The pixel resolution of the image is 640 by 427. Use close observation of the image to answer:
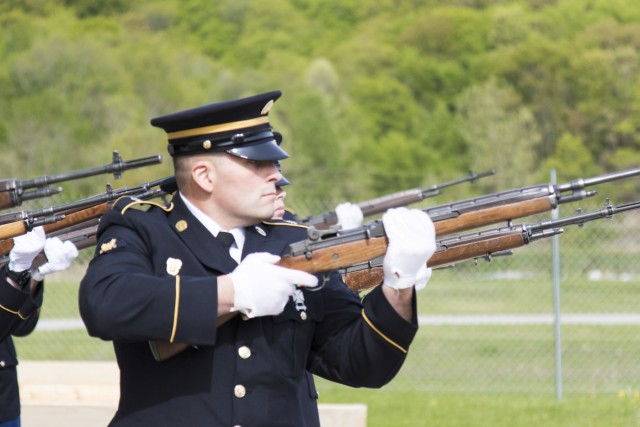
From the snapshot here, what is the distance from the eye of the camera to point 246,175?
349 cm

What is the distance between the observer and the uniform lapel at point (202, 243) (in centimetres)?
347

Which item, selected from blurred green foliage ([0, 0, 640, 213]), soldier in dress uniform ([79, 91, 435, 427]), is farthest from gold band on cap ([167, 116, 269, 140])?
blurred green foliage ([0, 0, 640, 213])

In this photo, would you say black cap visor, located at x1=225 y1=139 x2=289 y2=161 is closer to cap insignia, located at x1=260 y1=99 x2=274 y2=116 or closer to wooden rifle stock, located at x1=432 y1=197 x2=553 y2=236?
cap insignia, located at x1=260 y1=99 x2=274 y2=116

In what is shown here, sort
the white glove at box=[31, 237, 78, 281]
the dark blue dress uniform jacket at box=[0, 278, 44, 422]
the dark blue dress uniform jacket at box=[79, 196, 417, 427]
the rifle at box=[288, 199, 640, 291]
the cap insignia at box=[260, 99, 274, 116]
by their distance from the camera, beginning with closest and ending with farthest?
the dark blue dress uniform jacket at box=[79, 196, 417, 427], the cap insignia at box=[260, 99, 274, 116], the rifle at box=[288, 199, 640, 291], the dark blue dress uniform jacket at box=[0, 278, 44, 422], the white glove at box=[31, 237, 78, 281]

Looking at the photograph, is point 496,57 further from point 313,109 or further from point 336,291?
point 336,291

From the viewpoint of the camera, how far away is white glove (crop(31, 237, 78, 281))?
482cm

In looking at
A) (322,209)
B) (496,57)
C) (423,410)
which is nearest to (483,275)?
(322,209)

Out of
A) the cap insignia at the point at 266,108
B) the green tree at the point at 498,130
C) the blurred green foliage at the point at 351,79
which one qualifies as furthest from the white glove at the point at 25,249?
the green tree at the point at 498,130

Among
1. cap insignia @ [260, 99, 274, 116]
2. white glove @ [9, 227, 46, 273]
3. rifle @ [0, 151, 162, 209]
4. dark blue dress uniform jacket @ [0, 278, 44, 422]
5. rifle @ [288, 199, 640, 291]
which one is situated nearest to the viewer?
cap insignia @ [260, 99, 274, 116]

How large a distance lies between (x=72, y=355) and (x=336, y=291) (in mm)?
9583

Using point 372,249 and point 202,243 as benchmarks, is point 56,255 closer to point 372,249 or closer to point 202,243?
point 202,243

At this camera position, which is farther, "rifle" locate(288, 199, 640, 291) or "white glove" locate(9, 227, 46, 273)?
"white glove" locate(9, 227, 46, 273)

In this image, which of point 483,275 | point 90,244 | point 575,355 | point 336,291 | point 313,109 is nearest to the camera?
point 336,291

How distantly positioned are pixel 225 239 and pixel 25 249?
1.45 meters
